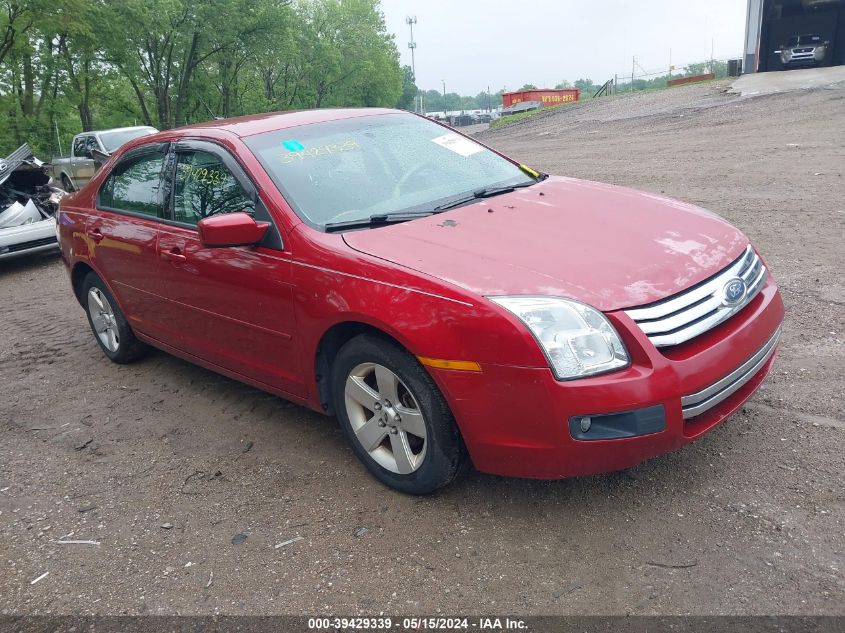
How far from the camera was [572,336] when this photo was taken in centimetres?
263

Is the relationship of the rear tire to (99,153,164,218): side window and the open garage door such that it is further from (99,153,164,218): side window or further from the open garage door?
the open garage door

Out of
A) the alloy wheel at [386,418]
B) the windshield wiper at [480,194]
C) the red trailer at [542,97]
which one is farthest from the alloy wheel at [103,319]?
the red trailer at [542,97]

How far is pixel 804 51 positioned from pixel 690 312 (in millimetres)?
32822

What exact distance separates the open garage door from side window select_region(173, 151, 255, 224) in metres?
33.2

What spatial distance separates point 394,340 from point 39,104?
109 feet

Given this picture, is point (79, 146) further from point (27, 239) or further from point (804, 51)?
point (804, 51)

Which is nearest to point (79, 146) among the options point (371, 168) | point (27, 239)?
point (27, 239)

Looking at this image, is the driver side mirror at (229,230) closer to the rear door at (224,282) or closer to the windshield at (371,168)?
the rear door at (224,282)

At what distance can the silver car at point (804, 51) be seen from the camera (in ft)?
97.6

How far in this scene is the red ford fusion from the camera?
2648mm

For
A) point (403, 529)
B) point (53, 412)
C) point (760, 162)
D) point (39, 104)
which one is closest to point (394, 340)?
point (403, 529)

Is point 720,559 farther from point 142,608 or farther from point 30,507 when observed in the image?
point 30,507

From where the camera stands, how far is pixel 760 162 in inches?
457

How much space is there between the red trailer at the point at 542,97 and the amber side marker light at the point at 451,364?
4242 cm
